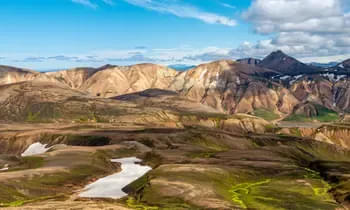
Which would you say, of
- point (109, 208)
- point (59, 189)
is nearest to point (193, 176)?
point (59, 189)

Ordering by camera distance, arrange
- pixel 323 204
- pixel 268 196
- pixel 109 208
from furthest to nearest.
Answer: pixel 268 196 → pixel 323 204 → pixel 109 208

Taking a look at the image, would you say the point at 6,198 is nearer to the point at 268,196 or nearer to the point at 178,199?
the point at 178,199

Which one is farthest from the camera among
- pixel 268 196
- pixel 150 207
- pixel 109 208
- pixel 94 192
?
pixel 94 192

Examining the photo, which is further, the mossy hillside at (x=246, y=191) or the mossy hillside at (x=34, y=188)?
the mossy hillside at (x=34, y=188)

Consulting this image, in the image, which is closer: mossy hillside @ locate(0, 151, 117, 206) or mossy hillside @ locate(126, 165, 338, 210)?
mossy hillside @ locate(126, 165, 338, 210)

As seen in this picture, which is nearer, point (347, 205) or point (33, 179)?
point (347, 205)

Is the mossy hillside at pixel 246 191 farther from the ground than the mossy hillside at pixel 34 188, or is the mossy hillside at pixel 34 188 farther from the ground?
the mossy hillside at pixel 246 191

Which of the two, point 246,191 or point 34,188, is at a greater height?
point 246,191

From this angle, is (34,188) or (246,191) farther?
(246,191)

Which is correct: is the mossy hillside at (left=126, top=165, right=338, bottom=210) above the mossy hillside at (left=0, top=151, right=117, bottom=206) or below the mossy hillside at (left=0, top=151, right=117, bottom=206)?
above
